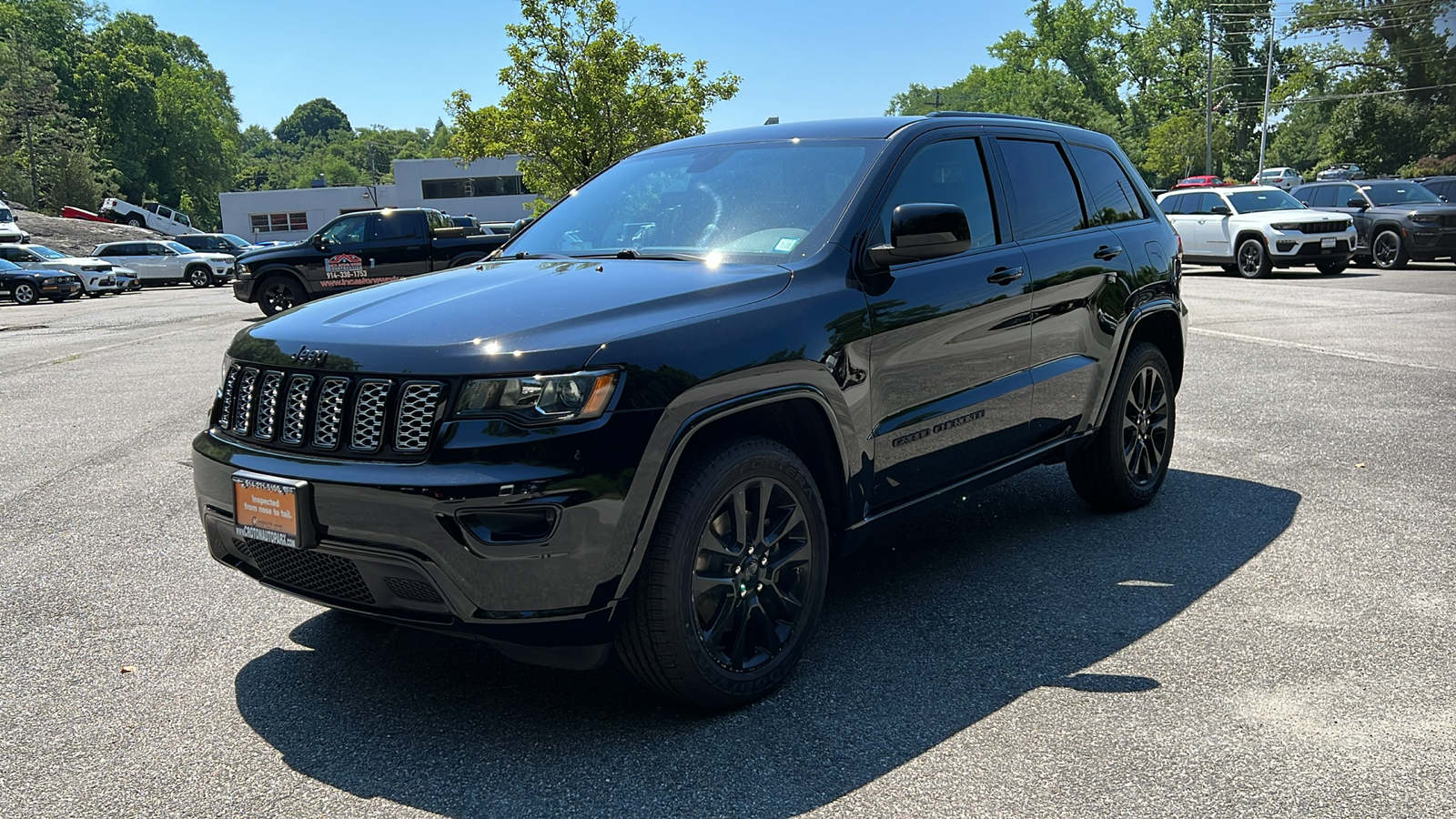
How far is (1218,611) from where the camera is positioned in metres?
4.18

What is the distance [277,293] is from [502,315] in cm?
1824

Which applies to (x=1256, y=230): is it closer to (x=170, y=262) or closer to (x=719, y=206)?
(x=719, y=206)

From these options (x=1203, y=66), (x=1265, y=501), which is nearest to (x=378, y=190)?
(x=1203, y=66)

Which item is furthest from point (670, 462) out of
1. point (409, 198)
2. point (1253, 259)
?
point (409, 198)

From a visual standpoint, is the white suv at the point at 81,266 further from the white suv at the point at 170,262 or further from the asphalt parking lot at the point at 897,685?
the asphalt parking lot at the point at 897,685

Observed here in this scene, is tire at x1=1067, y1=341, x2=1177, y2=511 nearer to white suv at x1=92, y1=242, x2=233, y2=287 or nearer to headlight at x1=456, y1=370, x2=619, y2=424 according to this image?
headlight at x1=456, y1=370, x2=619, y2=424

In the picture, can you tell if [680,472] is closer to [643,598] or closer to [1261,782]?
[643,598]

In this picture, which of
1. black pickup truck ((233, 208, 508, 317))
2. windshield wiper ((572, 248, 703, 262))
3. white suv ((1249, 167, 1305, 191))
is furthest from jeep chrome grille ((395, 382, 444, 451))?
white suv ((1249, 167, 1305, 191))

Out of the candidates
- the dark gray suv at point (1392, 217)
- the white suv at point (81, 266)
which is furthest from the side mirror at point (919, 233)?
the white suv at point (81, 266)

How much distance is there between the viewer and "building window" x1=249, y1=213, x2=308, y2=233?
87.9 metres

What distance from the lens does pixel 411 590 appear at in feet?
9.94

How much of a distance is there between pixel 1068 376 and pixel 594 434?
2622 mm

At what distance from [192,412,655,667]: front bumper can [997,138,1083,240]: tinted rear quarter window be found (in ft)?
7.75

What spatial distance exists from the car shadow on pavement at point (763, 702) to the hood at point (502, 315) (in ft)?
3.54
